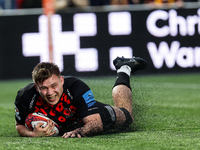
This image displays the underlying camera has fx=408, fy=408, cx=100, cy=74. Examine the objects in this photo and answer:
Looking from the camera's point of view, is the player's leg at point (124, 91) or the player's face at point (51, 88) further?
the player's leg at point (124, 91)

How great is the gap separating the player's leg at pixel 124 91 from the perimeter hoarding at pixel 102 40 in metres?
4.81

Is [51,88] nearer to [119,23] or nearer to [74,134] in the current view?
[74,134]

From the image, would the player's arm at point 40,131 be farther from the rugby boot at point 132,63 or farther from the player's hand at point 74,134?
the rugby boot at point 132,63

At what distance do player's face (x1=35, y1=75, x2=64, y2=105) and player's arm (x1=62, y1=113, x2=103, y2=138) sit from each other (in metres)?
0.36

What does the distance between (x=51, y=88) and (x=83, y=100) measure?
0.37 metres

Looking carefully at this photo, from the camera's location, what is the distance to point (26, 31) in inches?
428

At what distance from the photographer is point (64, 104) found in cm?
416

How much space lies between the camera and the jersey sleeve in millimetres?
4098

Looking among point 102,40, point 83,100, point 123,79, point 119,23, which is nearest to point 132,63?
point 123,79

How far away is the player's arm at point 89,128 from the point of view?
3996mm

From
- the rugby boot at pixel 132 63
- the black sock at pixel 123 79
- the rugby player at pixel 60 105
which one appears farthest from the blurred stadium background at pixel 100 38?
the rugby player at pixel 60 105

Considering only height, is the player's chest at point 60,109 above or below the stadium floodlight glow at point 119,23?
below

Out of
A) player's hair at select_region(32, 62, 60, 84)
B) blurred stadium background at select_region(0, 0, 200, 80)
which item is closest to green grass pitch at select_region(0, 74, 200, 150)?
player's hair at select_region(32, 62, 60, 84)

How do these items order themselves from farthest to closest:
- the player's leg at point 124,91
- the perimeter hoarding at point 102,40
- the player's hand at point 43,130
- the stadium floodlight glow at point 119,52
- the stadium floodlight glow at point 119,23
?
1. the stadium floodlight glow at point 119,23
2. the stadium floodlight glow at point 119,52
3. the perimeter hoarding at point 102,40
4. the player's leg at point 124,91
5. the player's hand at point 43,130
